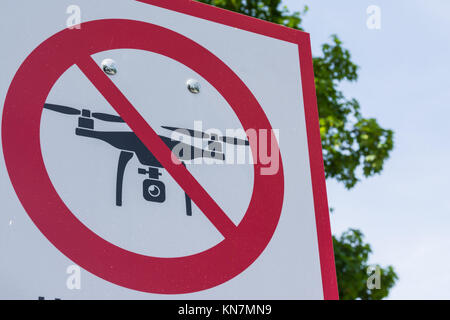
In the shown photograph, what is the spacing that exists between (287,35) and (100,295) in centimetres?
99

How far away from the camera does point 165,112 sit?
149cm

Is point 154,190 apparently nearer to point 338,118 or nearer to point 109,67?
point 109,67

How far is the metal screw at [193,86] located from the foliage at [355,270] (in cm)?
442

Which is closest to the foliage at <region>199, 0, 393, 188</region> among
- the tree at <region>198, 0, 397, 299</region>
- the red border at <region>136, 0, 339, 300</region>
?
the tree at <region>198, 0, 397, 299</region>

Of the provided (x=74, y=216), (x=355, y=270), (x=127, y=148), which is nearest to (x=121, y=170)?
(x=127, y=148)

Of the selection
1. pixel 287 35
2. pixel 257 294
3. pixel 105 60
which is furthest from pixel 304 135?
pixel 105 60

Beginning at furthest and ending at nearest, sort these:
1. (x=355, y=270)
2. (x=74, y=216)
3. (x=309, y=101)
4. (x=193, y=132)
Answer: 1. (x=355, y=270)
2. (x=309, y=101)
3. (x=193, y=132)
4. (x=74, y=216)

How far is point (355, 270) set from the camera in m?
5.84

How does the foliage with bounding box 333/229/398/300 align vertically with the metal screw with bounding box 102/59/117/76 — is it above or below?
below

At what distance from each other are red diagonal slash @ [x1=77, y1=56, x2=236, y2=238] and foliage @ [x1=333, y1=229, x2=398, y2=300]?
14.5 feet

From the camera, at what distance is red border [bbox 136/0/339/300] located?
5.21 ft

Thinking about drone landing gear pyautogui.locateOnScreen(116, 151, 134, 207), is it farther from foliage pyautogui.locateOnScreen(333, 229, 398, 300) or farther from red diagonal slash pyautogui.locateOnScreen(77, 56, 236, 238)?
foliage pyautogui.locateOnScreen(333, 229, 398, 300)

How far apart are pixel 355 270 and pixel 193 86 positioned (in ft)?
15.3

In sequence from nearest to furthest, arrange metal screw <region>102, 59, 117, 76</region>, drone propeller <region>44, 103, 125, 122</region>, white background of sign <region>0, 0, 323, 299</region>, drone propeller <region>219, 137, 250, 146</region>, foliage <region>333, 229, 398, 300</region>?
white background of sign <region>0, 0, 323, 299</region> < drone propeller <region>44, 103, 125, 122</region> < metal screw <region>102, 59, 117, 76</region> < drone propeller <region>219, 137, 250, 146</region> < foliage <region>333, 229, 398, 300</region>
